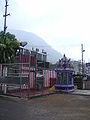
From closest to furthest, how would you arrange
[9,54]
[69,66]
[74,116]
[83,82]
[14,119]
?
[14,119] < [74,116] < [9,54] < [69,66] < [83,82]

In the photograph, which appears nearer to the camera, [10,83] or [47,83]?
[10,83]

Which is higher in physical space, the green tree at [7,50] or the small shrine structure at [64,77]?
the green tree at [7,50]

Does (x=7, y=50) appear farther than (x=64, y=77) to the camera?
No

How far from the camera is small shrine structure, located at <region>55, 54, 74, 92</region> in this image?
63.6 feet

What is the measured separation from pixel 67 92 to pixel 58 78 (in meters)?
1.56

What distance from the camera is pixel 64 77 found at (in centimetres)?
1964

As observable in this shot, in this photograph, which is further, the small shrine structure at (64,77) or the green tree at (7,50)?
the small shrine structure at (64,77)

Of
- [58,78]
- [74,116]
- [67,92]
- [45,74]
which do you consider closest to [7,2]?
[45,74]

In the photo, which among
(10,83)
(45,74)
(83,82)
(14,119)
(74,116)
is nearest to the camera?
(14,119)

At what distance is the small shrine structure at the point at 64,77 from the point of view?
19.4 meters

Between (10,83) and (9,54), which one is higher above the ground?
(9,54)

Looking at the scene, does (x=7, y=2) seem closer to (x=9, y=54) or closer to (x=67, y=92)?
(x=9, y=54)

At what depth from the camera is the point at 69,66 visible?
2053 centimetres

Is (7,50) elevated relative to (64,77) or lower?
elevated
